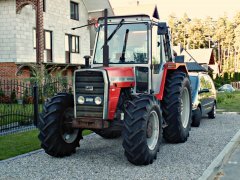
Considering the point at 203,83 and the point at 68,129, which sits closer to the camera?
the point at 68,129

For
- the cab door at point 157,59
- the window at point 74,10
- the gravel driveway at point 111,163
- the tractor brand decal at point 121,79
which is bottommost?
the gravel driveway at point 111,163

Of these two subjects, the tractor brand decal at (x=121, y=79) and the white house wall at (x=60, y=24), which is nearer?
the tractor brand decal at (x=121, y=79)

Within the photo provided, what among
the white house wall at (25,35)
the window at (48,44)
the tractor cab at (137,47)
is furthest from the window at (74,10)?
the tractor cab at (137,47)

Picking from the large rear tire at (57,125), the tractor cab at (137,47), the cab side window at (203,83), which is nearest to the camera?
the large rear tire at (57,125)

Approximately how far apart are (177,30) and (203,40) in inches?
295

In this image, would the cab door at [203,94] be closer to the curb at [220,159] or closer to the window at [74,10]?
the curb at [220,159]

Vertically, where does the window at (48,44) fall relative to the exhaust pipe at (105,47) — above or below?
above

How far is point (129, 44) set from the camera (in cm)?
818

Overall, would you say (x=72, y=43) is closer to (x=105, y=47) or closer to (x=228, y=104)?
(x=228, y=104)

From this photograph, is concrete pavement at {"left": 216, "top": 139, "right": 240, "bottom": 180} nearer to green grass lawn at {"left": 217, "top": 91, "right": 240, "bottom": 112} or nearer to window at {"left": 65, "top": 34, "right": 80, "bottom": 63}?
green grass lawn at {"left": 217, "top": 91, "right": 240, "bottom": 112}

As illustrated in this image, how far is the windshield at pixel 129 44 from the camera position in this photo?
26.6 ft

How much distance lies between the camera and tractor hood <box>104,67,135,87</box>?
715 centimetres

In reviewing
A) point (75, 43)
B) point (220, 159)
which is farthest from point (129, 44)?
→ point (75, 43)

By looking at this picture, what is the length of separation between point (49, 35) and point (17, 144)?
18414 millimetres
